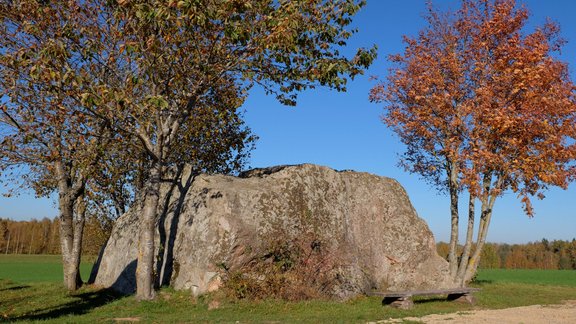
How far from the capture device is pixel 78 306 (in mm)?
18688

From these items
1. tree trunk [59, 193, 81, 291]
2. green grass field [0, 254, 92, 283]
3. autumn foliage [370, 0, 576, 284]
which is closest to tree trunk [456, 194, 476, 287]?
autumn foliage [370, 0, 576, 284]

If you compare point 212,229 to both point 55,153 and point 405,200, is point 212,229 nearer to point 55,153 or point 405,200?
point 55,153

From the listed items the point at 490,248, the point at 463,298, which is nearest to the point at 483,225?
the point at 463,298

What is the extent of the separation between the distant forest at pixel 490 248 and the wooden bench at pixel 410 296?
6389cm

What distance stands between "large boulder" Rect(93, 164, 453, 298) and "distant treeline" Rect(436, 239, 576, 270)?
70437 millimetres

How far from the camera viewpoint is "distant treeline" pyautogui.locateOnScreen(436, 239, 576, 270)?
297 feet

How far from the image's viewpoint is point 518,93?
86.1 feet

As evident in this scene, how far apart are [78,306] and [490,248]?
84.9 meters

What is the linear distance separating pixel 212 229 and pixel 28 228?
126970 millimetres

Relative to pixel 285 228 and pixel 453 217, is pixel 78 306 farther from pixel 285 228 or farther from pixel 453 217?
pixel 453 217

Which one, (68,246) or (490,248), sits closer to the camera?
(68,246)

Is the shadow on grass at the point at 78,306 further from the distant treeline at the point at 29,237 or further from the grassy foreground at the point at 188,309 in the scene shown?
the distant treeline at the point at 29,237

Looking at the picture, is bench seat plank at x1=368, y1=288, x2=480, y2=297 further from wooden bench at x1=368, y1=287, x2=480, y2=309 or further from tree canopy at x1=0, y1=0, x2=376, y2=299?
tree canopy at x1=0, y1=0, x2=376, y2=299

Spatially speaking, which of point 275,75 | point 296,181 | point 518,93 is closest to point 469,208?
point 518,93
